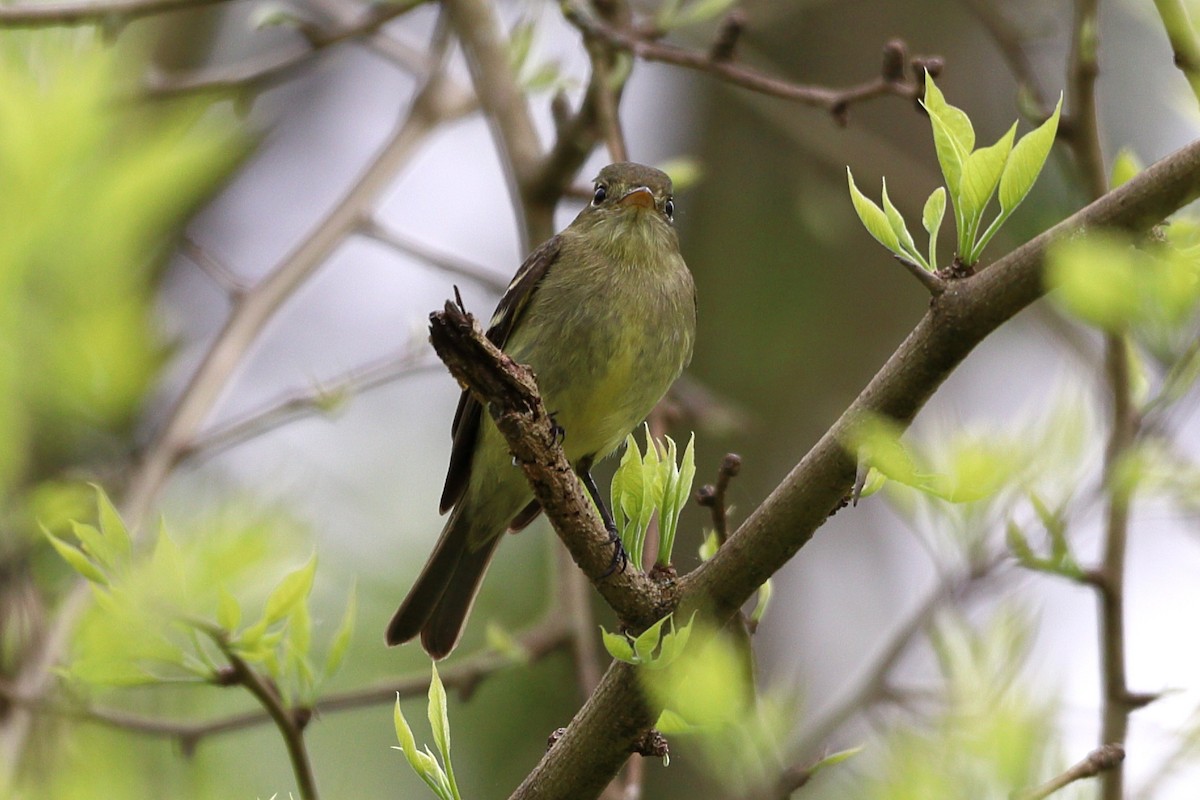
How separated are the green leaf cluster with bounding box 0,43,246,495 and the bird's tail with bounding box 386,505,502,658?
220 cm

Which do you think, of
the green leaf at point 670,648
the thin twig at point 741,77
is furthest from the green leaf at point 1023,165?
the thin twig at point 741,77

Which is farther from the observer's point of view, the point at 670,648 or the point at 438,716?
the point at 438,716

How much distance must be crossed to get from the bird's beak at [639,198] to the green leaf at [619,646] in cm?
266

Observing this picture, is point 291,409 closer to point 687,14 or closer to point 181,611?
point 687,14

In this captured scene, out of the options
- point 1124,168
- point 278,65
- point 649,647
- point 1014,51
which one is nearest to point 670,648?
point 649,647

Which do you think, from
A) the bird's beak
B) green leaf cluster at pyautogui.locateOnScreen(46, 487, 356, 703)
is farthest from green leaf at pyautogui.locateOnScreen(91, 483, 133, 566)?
the bird's beak

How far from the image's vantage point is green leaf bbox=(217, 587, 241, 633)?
1.92 m

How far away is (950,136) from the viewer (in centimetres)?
182

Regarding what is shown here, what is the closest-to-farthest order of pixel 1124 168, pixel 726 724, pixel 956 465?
pixel 726 724 → pixel 956 465 → pixel 1124 168

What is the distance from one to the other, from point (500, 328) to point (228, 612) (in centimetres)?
244

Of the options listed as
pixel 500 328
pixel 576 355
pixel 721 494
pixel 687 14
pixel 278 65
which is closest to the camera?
pixel 721 494

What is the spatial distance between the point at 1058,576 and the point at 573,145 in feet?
7.01

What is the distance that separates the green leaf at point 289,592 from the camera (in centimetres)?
207

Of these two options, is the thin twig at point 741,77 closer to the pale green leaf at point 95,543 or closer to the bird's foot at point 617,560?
the bird's foot at point 617,560
